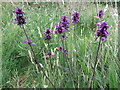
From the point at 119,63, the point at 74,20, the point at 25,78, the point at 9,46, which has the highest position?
the point at 74,20

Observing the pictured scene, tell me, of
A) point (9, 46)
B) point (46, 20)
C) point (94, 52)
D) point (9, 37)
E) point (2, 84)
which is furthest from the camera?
point (46, 20)

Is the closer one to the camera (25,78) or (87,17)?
(25,78)

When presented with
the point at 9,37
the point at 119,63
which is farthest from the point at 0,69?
the point at 119,63

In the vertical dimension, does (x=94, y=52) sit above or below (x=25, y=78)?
above

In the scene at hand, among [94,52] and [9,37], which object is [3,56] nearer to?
[9,37]

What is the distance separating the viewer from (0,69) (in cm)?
144

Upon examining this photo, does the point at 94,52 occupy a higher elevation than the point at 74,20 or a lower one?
lower

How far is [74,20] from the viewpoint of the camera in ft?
4.85

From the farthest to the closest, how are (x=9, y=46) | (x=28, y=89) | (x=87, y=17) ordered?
(x=87, y=17)
(x=9, y=46)
(x=28, y=89)

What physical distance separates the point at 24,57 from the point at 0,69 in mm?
409

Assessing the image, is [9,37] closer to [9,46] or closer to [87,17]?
[9,46]

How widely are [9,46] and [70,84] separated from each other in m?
0.96

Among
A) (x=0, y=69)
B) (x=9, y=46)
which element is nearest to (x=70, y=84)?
(x=0, y=69)

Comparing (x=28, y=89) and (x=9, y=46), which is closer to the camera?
(x=28, y=89)
